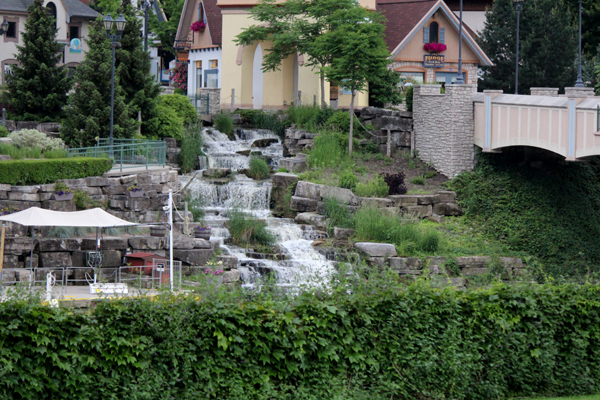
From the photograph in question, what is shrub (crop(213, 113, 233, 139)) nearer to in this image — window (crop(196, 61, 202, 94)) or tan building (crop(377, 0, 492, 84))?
window (crop(196, 61, 202, 94))

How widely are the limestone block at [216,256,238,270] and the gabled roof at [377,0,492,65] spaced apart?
1914 centimetres

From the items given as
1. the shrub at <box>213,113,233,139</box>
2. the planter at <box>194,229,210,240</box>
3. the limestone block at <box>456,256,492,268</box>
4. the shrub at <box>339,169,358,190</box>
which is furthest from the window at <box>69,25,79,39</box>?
the limestone block at <box>456,256,492,268</box>

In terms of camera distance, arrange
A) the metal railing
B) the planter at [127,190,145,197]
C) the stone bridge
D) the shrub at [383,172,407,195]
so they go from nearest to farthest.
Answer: the planter at [127,190,145,197] < the stone bridge < the metal railing < the shrub at [383,172,407,195]

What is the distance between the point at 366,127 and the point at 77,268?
15676 millimetres

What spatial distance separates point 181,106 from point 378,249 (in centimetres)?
1312

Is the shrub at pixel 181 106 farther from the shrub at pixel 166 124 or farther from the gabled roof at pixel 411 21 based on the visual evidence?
the gabled roof at pixel 411 21

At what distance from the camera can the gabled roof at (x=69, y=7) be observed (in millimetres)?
43594

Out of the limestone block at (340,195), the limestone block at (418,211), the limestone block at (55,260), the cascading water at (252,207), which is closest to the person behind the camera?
the limestone block at (55,260)

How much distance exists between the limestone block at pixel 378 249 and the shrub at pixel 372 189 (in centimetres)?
342

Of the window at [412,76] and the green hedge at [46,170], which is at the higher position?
the window at [412,76]

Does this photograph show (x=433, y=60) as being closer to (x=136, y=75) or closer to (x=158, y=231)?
(x=136, y=75)

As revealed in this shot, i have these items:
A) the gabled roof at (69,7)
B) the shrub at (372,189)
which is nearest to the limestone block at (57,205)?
the shrub at (372,189)

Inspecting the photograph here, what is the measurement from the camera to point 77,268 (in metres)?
21.1

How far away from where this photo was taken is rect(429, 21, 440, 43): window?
132 feet
